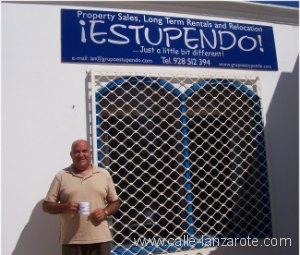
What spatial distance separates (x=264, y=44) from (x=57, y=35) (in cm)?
194

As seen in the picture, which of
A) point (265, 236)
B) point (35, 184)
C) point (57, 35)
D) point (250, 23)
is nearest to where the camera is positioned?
point (35, 184)

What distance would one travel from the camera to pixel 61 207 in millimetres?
2225

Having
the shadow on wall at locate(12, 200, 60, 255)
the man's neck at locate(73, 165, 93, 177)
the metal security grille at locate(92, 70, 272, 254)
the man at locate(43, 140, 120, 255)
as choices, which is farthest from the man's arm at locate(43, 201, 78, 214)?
the metal security grille at locate(92, 70, 272, 254)

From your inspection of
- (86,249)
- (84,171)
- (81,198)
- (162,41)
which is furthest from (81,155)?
(162,41)

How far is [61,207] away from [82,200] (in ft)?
0.43

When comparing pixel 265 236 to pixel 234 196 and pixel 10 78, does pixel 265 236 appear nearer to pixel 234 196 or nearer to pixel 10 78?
pixel 234 196

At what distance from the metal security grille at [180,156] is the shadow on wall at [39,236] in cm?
47

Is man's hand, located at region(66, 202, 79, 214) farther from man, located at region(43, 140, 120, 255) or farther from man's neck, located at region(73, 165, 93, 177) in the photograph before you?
man's neck, located at region(73, 165, 93, 177)

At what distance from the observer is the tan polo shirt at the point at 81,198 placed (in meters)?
2.24

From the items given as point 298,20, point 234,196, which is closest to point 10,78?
point 234,196

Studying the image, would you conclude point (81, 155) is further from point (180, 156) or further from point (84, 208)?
point (180, 156)

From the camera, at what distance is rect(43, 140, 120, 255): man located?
7.35ft

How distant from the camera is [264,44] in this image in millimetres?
3516

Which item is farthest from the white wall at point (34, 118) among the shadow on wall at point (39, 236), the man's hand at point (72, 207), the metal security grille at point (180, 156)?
the man's hand at point (72, 207)
